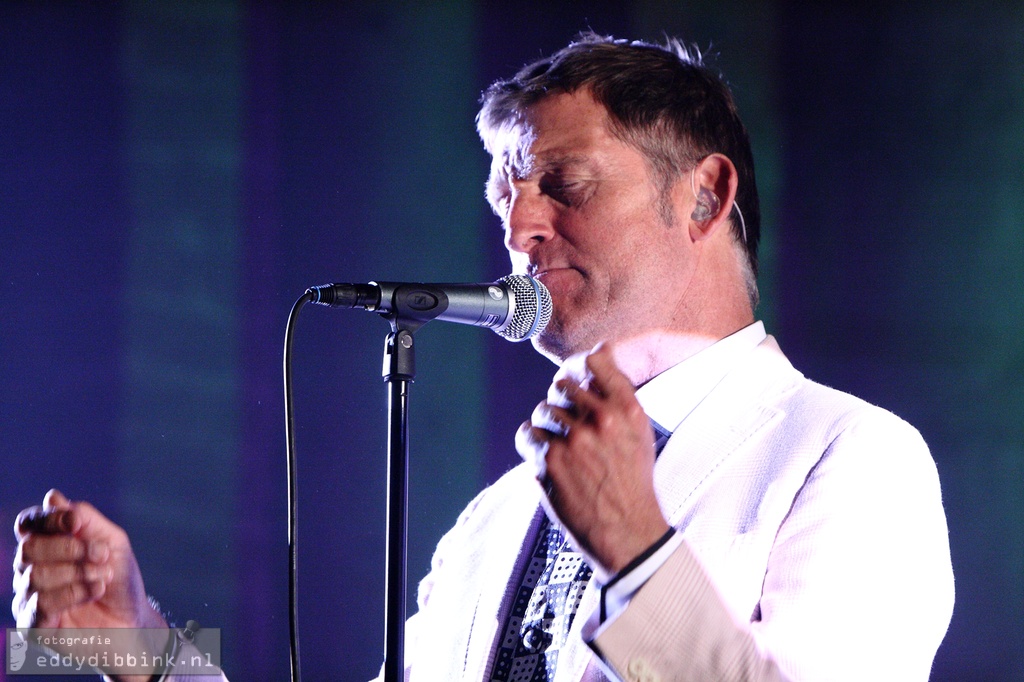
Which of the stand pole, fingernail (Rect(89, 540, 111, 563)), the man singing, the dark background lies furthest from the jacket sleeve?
the dark background

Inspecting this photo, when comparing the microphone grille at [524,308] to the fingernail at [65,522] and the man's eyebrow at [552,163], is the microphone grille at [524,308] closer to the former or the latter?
the man's eyebrow at [552,163]

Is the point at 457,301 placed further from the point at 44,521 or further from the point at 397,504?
the point at 44,521

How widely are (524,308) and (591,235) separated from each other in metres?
0.39

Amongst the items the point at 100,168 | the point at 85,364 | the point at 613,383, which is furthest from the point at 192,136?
the point at 613,383

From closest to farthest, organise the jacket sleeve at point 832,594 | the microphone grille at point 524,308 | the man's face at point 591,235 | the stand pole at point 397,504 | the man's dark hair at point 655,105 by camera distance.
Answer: the jacket sleeve at point 832,594, the stand pole at point 397,504, the microphone grille at point 524,308, the man's face at point 591,235, the man's dark hair at point 655,105

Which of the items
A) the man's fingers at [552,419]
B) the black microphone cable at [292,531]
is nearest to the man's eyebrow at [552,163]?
the black microphone cable at [292,531]

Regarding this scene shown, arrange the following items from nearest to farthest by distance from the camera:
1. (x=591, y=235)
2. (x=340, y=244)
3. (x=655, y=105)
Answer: (x=591, y=235) → (x=655, y=105) → (x=340, y=244)

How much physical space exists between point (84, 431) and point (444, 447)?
96 cm

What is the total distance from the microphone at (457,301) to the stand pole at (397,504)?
4 centimetres

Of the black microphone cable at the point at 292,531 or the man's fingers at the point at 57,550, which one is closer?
the black microphone cable at the point at 292,531

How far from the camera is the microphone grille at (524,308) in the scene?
1.46m

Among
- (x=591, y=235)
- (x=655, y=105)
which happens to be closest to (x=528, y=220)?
(x=591, y=235)

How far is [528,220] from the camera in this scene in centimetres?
185

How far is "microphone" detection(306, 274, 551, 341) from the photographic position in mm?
1325
